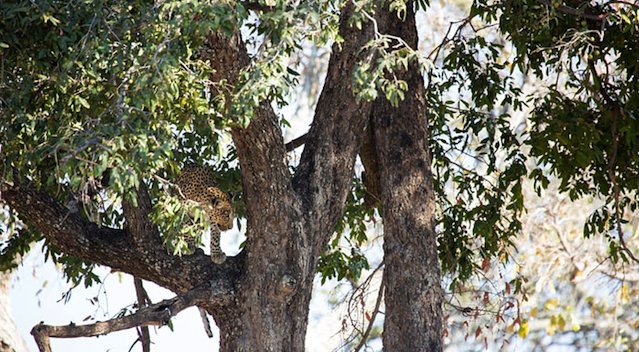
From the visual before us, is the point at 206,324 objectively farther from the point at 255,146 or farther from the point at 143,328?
the point at 255,146

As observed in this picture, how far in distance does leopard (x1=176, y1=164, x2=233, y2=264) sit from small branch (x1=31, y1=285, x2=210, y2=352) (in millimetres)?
366

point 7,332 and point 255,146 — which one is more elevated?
point 7,332

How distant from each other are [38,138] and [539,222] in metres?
8.49

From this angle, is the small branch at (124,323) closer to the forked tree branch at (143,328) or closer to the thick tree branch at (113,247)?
the thick tree branch at (113,247)

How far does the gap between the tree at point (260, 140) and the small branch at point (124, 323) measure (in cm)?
1

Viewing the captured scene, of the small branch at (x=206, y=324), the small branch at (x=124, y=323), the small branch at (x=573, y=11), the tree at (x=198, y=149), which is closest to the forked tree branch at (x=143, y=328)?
the tree at (x=198, y=149)

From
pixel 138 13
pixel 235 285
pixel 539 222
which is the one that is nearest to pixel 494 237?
pixel 235 285

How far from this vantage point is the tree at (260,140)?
11.3 feet

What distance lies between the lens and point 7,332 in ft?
21.1

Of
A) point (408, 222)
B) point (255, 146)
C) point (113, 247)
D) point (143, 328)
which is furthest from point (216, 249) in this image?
point (143, 328)

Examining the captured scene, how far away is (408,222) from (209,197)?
1170 millimetres

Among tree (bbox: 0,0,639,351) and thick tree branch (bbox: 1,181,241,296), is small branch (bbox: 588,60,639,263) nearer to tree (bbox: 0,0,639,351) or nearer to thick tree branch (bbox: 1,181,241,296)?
tree (bbox: 0,0,639,351)

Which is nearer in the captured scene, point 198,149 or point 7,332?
point 198,149

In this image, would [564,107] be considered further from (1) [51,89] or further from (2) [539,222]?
(2) [539,222]
